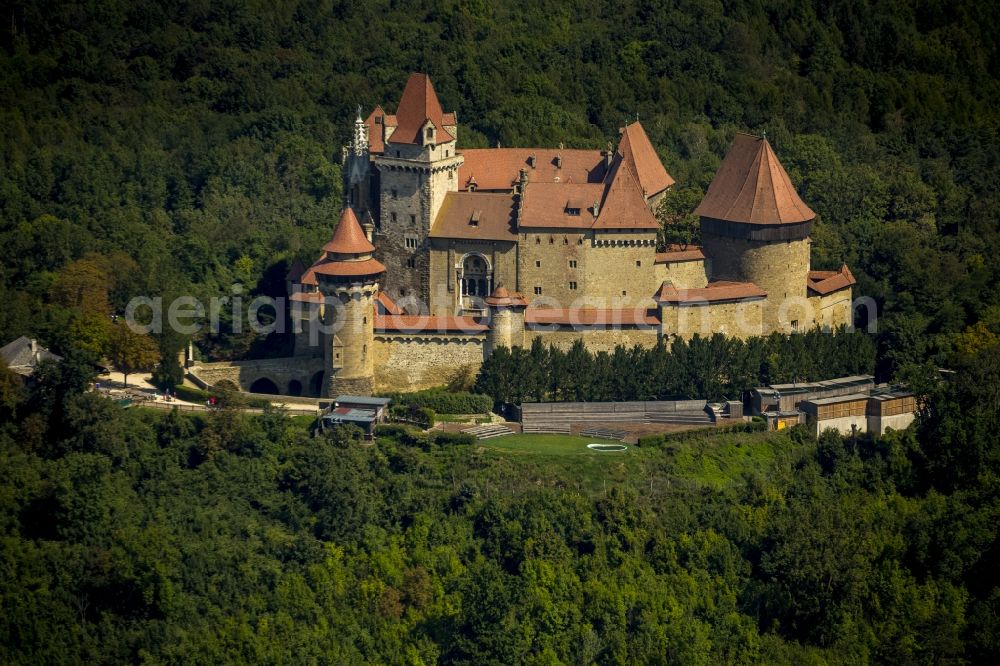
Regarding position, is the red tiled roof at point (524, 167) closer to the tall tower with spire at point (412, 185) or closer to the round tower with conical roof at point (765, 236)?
the tall tower with spire at point (412, 185)

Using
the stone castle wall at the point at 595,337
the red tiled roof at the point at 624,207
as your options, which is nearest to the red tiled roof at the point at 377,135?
the red tiled roof at the point at 624,207

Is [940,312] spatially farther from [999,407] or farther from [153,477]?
[153,477]

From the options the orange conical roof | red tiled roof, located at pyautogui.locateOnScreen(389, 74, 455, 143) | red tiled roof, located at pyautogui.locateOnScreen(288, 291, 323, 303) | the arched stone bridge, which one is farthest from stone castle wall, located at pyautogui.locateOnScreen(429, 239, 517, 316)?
the arched stone bridge

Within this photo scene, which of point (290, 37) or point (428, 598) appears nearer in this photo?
point (428, 598)

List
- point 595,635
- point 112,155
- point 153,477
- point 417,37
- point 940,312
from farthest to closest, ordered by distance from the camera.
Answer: point 417,37 < point 112,155 < point 940,312 < point 153,477 < point 595,635

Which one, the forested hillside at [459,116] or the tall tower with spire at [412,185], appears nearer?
the tall tower with spire at [412,185]

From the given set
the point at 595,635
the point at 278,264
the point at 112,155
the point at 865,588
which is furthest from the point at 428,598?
the point at 112,155
